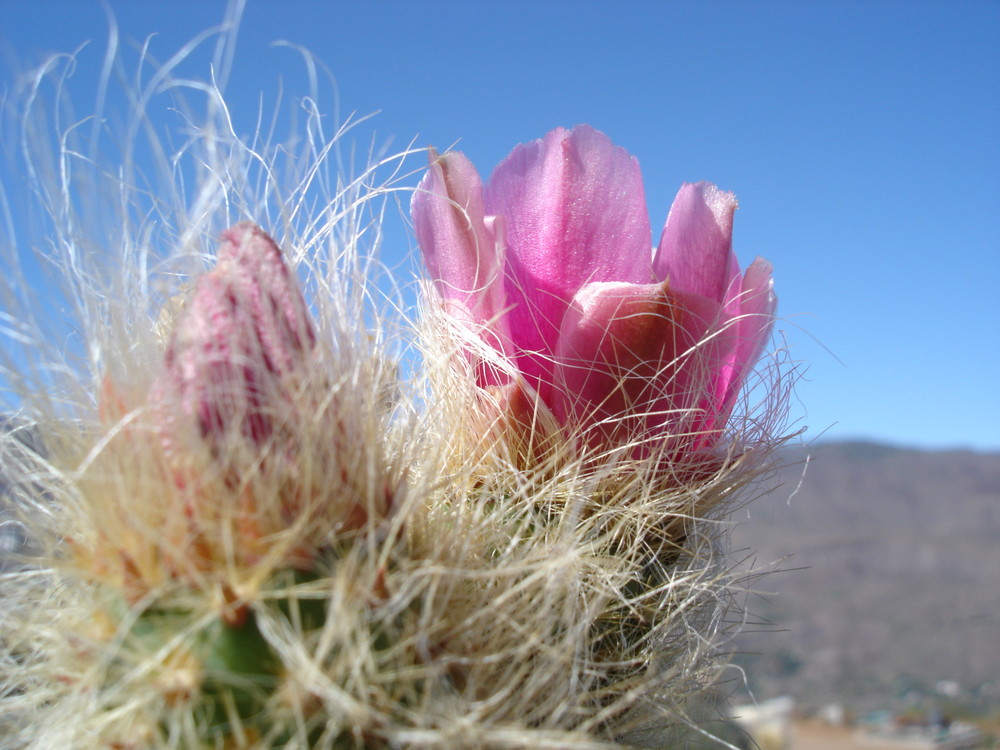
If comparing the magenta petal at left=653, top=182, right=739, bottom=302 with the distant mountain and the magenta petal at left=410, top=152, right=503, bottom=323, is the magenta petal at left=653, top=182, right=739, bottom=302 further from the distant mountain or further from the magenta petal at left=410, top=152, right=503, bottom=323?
the distant mountain

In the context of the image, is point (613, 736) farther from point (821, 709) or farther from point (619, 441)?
point (821, 709)

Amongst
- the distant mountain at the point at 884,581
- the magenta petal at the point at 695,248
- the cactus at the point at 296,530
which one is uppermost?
the magenta petal at the point at 695,248

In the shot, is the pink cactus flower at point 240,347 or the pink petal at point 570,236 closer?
the pink cactus flower at point 240,347

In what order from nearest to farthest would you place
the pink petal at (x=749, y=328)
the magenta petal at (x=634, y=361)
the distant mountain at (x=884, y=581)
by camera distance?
1. the magenta petal at (x=634, y=361)
2. the pink petal at (x=749, y=328)
3. the distant mountain at (x=884, y=581)

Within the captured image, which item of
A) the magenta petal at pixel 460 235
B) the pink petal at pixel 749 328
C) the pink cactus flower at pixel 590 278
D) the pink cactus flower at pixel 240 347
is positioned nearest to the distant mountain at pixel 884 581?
the pink petal at pixel 749 328

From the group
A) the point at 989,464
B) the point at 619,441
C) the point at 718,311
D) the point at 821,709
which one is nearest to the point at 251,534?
the point at 619,441

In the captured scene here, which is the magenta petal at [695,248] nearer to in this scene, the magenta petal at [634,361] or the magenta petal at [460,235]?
the magenta petal at [634,361]

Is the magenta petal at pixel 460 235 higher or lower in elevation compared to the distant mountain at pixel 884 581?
higher
